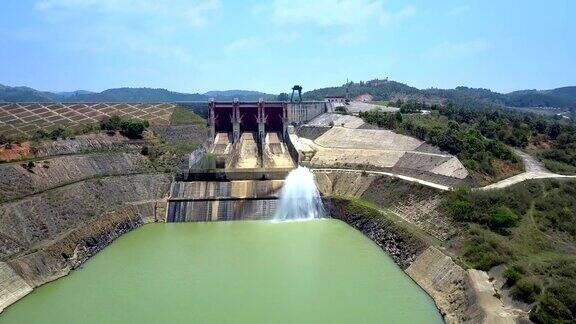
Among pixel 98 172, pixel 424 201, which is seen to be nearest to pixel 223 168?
pixel 98 172

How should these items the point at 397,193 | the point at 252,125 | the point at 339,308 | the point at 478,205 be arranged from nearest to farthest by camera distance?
the point at 339,308 → the point at 478,205 → the point at 397,193 → the point at 252,125

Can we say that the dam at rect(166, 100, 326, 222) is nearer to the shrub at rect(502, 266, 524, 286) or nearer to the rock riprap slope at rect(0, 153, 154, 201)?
the rock riprap slope at rect(0, 153, 154, 201)

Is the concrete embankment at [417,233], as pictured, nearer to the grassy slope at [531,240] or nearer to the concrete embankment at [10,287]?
the grassy slope at [531,240]

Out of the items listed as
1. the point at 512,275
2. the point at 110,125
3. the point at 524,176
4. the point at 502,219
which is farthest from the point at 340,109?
the point at 512,275

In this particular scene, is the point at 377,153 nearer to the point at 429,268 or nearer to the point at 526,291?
the point at 429,268

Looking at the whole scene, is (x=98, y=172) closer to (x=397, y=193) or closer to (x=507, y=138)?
(x=397, y=193)

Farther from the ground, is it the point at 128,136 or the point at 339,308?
the point at 128,136

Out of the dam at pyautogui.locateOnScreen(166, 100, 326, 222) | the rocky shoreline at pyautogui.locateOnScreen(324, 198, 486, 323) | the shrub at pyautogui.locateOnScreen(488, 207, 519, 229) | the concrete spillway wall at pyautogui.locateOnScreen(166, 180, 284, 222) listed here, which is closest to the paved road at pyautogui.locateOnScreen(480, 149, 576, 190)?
the shrub at pyautogui.locateOnScreen(488, 207, 519, 229)
